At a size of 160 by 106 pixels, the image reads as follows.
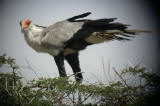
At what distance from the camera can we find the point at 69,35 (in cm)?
285

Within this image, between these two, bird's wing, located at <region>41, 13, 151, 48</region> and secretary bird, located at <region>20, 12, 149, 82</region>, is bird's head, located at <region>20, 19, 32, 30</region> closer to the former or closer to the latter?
secretary bird, located at <region>20, 12, 149, 82</region>

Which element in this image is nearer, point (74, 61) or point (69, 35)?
Answer: point (69, 35)

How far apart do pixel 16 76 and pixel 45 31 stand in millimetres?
1187

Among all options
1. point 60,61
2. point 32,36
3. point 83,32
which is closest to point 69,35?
point 83,32

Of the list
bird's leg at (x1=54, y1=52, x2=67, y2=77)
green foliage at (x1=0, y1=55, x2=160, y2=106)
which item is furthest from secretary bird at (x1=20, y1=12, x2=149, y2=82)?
green foliage at (x1=0, y1=55, x2=160, y2=106)

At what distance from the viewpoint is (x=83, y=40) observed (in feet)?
9.34

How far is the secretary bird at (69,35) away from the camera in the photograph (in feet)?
9.11

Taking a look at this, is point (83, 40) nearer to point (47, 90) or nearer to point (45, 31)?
point (45, 31)

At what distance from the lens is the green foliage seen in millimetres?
1572

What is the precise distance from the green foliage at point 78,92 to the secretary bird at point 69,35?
1.07 metres

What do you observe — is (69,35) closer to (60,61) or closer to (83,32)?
(83,32)

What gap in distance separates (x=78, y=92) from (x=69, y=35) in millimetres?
1250

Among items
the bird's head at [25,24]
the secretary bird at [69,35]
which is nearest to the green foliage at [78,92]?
the secretary bird at [69,35]

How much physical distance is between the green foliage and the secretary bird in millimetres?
1067
